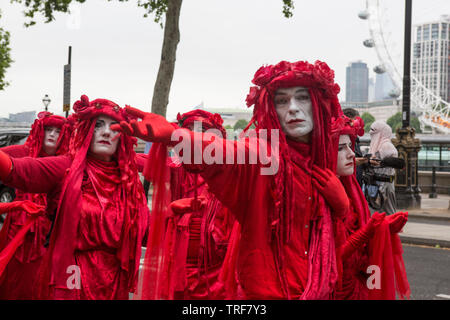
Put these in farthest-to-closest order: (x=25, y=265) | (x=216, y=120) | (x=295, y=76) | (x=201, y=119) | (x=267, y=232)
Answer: (x=216, y=120), (x=201, y=119), (x=25, y=265), (x=295, y=76), (x=267, y=232)

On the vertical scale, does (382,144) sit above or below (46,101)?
below

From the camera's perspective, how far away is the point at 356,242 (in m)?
2.78

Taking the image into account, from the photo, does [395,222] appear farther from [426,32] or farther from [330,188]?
[426,32]

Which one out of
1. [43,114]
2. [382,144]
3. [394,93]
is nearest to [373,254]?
[43,114]

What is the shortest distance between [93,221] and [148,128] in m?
1.61

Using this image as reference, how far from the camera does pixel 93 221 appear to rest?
3258 millimetres

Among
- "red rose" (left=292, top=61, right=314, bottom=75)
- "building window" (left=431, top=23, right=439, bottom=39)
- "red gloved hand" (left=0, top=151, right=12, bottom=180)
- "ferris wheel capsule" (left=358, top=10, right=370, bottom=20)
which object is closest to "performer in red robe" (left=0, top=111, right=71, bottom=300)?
"red gloved hand" (left=0, top=151, right=12, bottom=180)

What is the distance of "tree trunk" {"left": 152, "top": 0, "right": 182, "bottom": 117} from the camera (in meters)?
12.4

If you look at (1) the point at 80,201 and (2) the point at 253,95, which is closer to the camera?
(2) the point at 253,95

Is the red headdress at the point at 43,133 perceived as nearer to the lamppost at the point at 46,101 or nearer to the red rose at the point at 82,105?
the red rose at the point at 82,105

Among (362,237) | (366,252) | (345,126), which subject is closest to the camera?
(362,237)

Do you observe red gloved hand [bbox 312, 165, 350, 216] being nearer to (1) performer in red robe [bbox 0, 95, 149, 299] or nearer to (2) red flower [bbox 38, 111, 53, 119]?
(1) performer in red robe [bbox 0, 95, 149, 299]

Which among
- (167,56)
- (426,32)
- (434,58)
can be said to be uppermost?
(426,32)

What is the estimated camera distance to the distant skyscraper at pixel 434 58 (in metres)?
100
